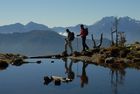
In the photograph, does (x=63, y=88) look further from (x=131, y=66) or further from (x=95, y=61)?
(x=95, y=61)

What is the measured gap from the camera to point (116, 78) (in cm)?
3431

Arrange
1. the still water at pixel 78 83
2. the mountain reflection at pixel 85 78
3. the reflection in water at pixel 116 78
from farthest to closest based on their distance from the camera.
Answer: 1. the mountain reflection at pixel 85 78
2. the reflection in water at pixel 116 78
3. the still water at pixel 78 83

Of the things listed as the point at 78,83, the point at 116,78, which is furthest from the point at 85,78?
the point at 78,83

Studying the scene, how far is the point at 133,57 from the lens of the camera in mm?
49594

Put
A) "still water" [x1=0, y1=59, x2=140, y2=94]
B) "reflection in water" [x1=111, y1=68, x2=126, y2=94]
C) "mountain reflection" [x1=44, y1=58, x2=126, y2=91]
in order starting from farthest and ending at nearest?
"mountain reflection" [x1=44, y1=58, x2=126, y2=91]
"reflection in water" [x1=111, y1=68, x2=126, y2=94]
"still water" [x1=0, y1=59, x2=140, y2=94]

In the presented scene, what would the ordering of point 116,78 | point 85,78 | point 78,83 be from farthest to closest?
point 85,78, point 116,78, point 78,83

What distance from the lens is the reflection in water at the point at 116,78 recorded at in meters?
29.4

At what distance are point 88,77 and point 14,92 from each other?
9.59m

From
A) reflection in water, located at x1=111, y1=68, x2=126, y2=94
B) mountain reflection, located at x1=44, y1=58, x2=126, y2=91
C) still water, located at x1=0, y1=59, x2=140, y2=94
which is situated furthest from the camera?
mountain reflection, located at x1=44, y1=58, x2=126, y2=91

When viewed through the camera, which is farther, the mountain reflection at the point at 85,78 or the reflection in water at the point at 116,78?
the mountain reflection at the point at 85,78

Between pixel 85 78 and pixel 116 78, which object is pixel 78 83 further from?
pixel 116 78

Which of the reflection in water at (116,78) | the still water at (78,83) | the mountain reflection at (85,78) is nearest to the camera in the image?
the still water at (78,83)

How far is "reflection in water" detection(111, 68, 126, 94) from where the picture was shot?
2939cm

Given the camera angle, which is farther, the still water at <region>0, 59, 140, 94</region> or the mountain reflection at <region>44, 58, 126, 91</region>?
the mountain reflection at <region>44, 58, 126, 91</region>
